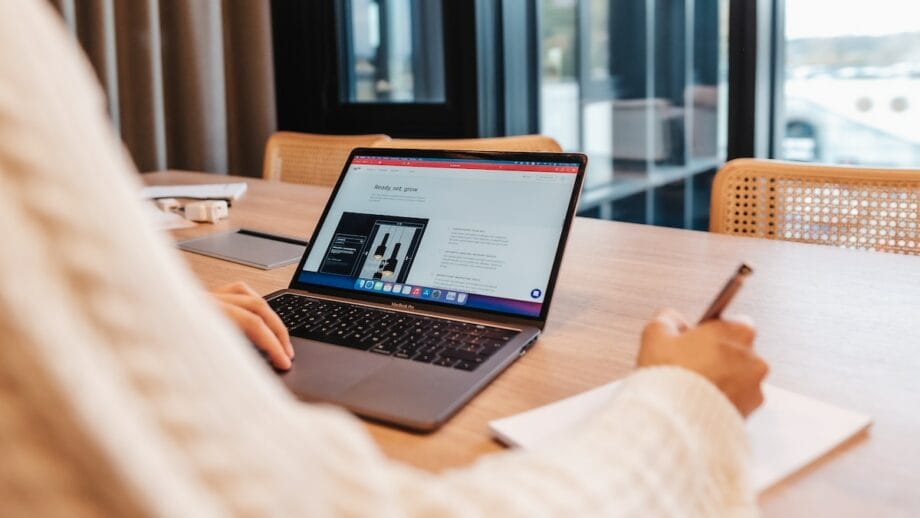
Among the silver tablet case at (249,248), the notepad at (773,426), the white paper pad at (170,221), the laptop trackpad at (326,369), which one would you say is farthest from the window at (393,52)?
the notepad at (773,426)

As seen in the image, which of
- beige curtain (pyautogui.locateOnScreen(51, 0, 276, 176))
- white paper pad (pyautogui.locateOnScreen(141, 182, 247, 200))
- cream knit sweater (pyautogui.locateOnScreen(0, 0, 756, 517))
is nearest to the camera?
cream knit sweater (pyautogui.locateOnScreen(0, 0, 756, 517))

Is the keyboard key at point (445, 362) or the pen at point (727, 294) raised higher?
the pen at point (727, 294)

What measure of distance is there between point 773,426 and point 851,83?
6.67 ft

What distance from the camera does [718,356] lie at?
1.89 ft

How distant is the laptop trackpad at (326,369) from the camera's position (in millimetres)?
733

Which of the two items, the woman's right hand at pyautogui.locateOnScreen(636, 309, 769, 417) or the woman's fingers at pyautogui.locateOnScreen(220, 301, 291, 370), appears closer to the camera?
the woman's right hand at pyautogui.locateOnScreen(636, 309, 769, 417)

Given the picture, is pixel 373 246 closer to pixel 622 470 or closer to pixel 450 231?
pixel 450 231

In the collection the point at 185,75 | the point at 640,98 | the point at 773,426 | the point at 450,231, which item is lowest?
the point at 773,426

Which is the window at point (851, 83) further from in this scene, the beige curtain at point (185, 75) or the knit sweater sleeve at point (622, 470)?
the knit sweater sleeve at point (622, 470)

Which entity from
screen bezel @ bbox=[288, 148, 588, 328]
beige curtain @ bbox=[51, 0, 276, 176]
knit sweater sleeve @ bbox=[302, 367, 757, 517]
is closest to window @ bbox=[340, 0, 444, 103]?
beige curtain @ bbox=[51, 0, 276, 176]

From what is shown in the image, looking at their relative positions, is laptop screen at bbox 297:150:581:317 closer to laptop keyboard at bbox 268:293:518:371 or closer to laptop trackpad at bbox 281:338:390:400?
laptop keyboard at bbox 268:293:518:371

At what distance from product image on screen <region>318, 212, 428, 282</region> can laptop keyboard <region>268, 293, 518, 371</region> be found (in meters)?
0.05

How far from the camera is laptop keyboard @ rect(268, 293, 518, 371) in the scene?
796mm

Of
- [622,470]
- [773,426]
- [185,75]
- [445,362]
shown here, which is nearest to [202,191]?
[185,75]
